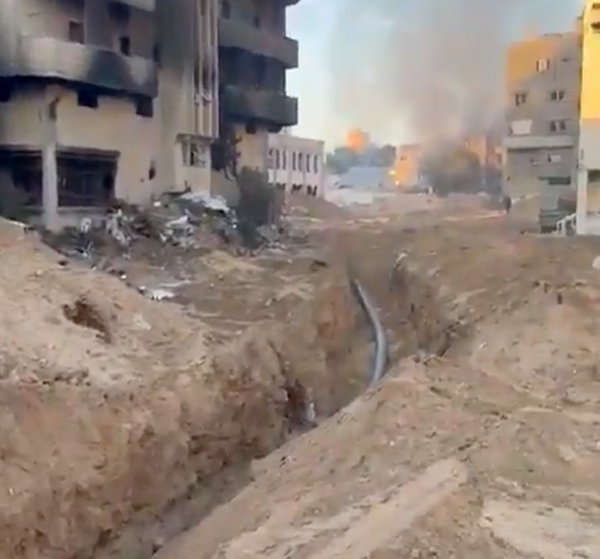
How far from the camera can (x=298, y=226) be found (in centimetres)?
1323

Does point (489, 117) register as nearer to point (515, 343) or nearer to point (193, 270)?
point (193, 270)

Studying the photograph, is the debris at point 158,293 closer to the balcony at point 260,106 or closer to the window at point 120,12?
the window at point 120,12

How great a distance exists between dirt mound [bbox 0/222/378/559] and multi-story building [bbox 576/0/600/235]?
5867 millimetres

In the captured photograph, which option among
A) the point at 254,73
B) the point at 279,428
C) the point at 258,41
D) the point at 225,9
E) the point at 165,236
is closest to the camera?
the point at 279,428

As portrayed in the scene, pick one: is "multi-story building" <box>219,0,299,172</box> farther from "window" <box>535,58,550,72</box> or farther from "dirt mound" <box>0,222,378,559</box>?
"dirt mound" <box>0,222,378,559</box>

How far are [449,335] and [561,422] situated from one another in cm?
268

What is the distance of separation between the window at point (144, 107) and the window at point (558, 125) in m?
7.73

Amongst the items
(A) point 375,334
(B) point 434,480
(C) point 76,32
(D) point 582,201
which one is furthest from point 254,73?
(B) point 434,480

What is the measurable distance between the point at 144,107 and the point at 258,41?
3097 millimetres

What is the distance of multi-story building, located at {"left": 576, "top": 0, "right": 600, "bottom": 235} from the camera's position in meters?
11.2

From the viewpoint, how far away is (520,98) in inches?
621

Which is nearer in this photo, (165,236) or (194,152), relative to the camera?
(165,236)

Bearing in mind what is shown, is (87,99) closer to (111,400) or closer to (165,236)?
(165,236)

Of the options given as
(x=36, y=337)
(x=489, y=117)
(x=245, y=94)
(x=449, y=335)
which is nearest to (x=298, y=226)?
(x=245, y=94)
